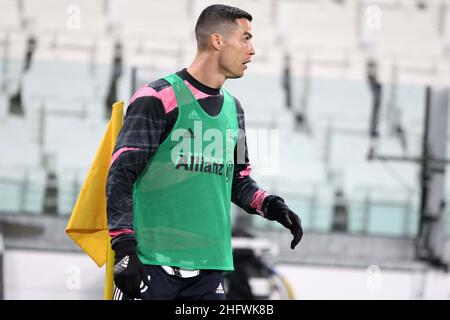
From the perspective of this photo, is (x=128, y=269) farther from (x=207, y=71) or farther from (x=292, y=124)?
(x=292, y=124)

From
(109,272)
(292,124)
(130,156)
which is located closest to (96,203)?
(109,272)

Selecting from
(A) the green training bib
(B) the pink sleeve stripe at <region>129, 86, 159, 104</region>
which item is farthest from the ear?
(B) the pink sleeve stripe at <region>129, 86, 159, 104</region>

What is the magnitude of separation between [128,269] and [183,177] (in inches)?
12.3

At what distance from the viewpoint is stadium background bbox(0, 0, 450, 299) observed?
431 centimetres

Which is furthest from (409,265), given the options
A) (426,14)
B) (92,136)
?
(92,136)

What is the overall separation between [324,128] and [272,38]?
533mm

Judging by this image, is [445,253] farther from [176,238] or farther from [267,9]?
[176,238]

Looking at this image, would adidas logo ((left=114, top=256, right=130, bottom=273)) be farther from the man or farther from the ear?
the ear

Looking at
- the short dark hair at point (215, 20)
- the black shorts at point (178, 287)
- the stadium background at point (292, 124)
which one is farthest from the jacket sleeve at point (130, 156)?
the stadium background at point (292, 124)

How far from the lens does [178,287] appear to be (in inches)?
88.5

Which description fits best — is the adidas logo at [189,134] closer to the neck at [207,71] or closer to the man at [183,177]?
the man at [183,177]

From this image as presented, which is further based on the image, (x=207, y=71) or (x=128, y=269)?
(x=207, y=71)

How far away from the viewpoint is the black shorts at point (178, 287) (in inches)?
87.4
